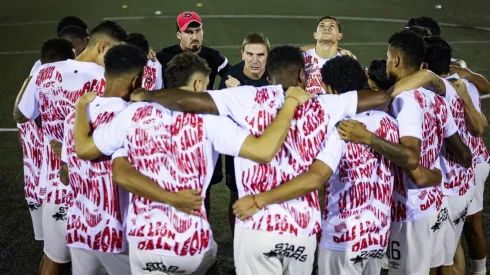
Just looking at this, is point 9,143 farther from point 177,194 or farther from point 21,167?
point 177,194

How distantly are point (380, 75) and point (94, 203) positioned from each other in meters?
2.68

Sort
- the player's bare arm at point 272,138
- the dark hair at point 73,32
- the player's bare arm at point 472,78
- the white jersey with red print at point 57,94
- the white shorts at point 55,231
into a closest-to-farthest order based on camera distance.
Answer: the player's bare arm at point 272,138, the white jersey with red print at point 57,94, the white shorts at point 55,231, the player's bare arm at point 472,78, the dark hair at point 73,32

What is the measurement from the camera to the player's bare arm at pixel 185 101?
4.58 meters

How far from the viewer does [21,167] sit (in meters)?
10.2

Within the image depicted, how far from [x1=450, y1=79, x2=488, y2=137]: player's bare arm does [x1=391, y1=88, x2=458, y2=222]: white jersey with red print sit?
417mm

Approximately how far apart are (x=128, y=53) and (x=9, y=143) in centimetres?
689

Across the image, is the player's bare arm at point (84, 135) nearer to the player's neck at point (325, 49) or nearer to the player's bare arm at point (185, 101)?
the player's bare arm at point (185, 101)

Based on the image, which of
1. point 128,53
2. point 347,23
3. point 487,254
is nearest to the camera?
point 128,53

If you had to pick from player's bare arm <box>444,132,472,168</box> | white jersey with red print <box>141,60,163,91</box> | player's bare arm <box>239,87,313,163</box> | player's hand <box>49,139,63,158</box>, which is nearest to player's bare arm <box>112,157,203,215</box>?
player's bare arm <box>239,87,313,163</box>

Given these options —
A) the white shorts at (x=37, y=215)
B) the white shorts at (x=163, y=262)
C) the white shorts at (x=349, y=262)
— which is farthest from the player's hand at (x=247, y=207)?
the white shorts at (x=37, y=215)

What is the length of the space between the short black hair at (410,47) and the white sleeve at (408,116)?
0.46 metres

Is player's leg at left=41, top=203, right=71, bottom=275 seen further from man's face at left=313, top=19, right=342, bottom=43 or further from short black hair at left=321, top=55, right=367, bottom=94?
man's face at left=313, top=19, right=342, bottom=43

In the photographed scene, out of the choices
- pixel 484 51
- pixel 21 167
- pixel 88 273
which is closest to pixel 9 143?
pixel 21 167

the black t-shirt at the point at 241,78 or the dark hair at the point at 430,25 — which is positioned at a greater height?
the dark hair at the point at 430,25
